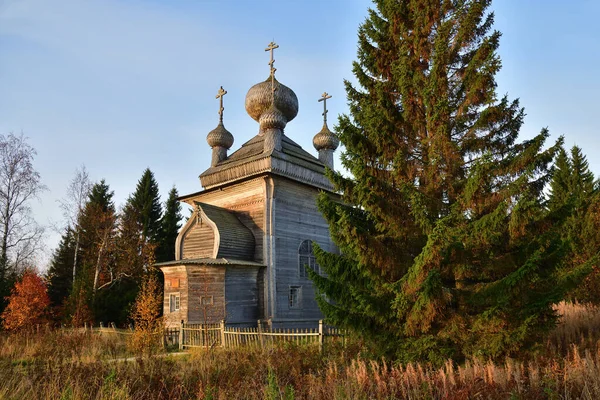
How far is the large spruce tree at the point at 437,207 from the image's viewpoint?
6434mm

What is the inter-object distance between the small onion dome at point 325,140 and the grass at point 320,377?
14650mm

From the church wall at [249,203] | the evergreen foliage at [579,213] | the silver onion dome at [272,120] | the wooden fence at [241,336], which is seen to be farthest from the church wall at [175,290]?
the evergreen foliage at [579,213]

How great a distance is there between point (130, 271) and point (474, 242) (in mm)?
26795

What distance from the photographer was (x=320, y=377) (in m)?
6.00

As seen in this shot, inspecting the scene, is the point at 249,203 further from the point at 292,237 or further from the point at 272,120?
the point at 272,120

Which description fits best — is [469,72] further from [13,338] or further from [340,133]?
[13,338]

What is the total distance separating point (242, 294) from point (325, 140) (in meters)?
10.2

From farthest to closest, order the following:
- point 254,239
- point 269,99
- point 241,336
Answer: point 269,99
point 254,239
point 241,336

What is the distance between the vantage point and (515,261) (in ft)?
22.5

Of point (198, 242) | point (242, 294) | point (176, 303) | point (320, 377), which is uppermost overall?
point (198, 242)

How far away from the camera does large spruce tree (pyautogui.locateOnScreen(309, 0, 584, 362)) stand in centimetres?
643

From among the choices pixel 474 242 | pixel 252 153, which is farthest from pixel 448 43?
pixel 252 153

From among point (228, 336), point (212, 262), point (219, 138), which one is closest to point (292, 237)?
point (212, 262)

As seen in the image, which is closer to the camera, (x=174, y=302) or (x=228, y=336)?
(x=228, y=336)
